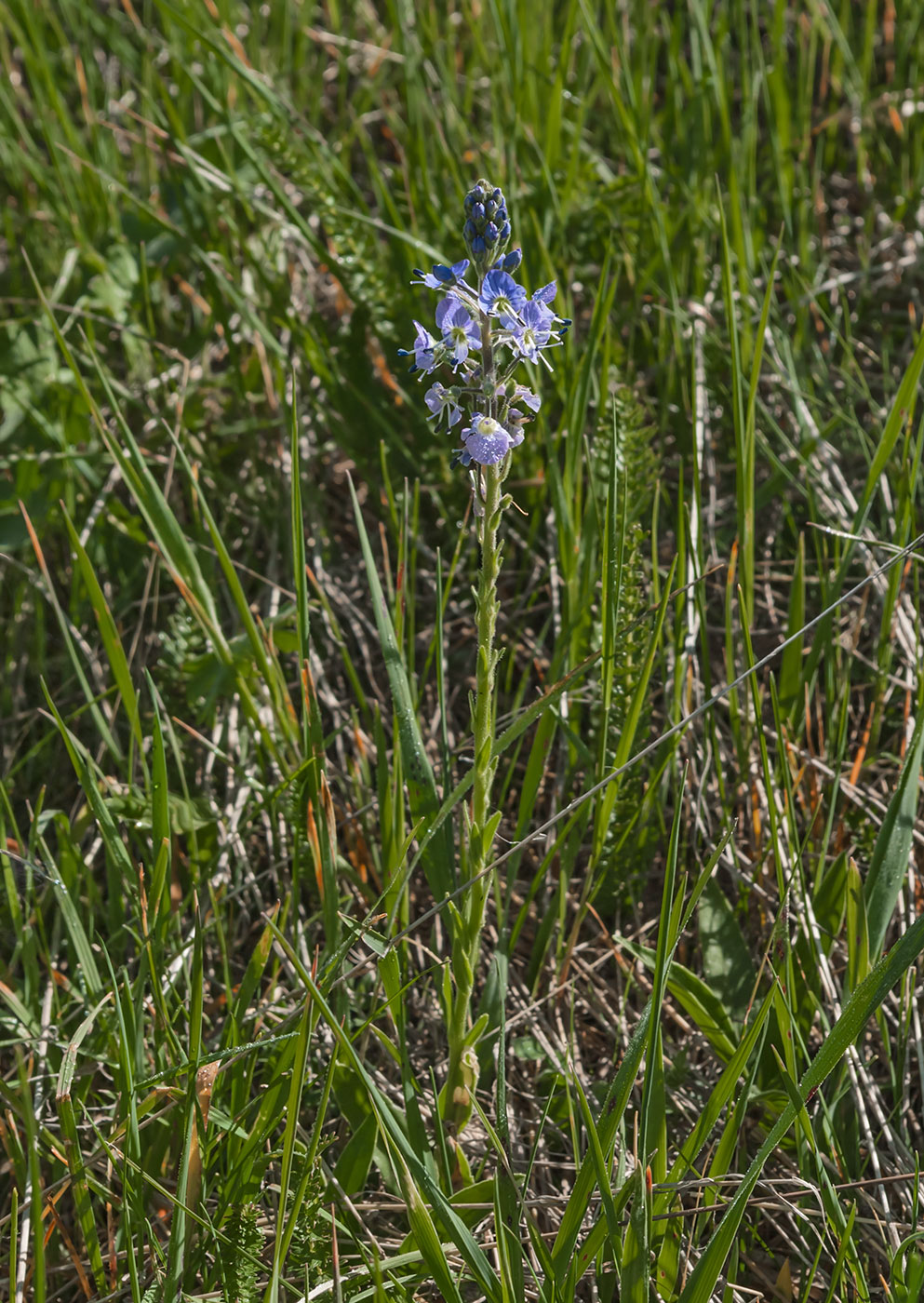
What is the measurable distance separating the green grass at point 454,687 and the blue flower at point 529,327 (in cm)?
44

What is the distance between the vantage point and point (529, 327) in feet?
4.97

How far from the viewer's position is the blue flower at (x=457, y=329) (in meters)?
1.50

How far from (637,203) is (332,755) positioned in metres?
1.87

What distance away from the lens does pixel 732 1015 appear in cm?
206

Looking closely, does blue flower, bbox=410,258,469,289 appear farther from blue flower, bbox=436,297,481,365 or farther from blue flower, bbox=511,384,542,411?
blue flower, bbox=511,384,542,411

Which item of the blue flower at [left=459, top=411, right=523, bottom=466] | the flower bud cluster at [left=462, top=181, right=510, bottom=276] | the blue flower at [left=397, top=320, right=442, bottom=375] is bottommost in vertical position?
the blue flower at [left=459, top=411, right=523, bottom=466]

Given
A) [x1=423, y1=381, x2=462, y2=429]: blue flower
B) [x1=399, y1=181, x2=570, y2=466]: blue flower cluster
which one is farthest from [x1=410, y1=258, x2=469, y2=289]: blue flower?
[x1=423, y1=381, x2=462, y2=429]: blue flower

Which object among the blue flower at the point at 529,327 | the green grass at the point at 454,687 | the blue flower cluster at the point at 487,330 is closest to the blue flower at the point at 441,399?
the blue flower cluster at the point at 487,330

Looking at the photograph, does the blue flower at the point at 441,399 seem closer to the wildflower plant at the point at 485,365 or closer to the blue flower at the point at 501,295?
→ the wildflower plant at the point at 485,365

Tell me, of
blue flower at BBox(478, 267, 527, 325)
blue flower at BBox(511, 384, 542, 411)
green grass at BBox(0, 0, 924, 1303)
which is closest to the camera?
blue flower at BBox(478, 267, 527, 325)

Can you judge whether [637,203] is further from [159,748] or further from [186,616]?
[159,748]

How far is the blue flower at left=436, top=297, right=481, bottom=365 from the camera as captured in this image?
1501 millimetres

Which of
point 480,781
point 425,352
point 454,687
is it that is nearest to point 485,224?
point 425,352

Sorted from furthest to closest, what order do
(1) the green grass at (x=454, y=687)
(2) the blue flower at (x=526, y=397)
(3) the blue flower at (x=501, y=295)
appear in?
(1) the green grass at (x=454, y=687) < (2) the blue flower at (x=526, y=397) < (3) the blue flower at (x=501, y=295)
